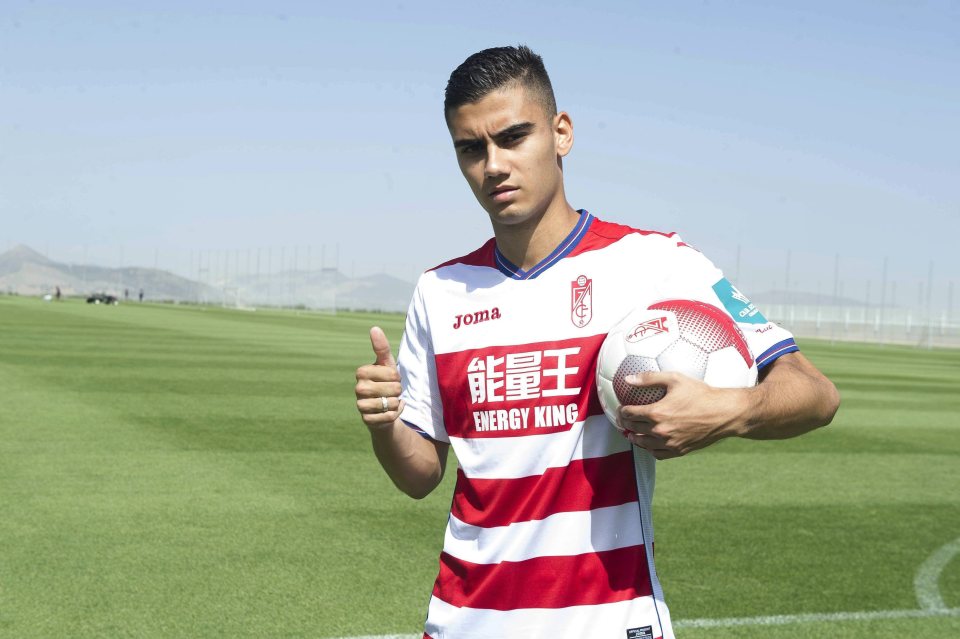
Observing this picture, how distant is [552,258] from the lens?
2727 millimetres

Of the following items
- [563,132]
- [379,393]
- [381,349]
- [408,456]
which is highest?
[563,132]

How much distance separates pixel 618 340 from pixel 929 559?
18.7ft

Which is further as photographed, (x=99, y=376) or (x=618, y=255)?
(x=99, y=376)

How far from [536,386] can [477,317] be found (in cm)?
30

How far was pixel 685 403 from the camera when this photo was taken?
2.12m

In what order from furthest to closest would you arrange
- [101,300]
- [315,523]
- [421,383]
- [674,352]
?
[101,300]
[315,523]
[421,383]
[674,352]

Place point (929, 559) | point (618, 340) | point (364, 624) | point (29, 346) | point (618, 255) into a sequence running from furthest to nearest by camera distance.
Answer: point (29, 346) < point (929, 559) < point (364, 624) < point (618, 255) < point (618, 340)

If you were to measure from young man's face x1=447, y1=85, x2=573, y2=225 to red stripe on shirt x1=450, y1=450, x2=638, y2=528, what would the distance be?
0.66m

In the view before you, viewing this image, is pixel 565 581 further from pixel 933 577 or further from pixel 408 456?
pixel 933 577

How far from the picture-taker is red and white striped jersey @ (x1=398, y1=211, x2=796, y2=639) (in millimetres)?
2504

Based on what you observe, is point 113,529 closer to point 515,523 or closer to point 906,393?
point 515,523

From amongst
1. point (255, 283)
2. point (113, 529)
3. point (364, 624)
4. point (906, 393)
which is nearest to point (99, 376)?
point (113, 529)

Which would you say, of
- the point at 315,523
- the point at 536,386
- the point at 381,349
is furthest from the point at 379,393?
the point at 315,523

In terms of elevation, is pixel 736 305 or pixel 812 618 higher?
pixel 736 305
